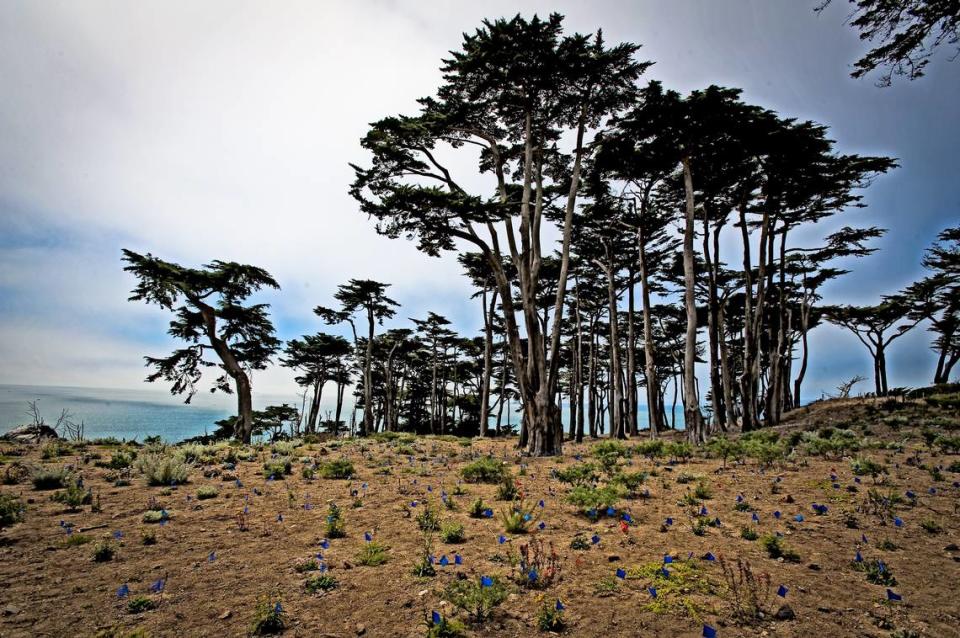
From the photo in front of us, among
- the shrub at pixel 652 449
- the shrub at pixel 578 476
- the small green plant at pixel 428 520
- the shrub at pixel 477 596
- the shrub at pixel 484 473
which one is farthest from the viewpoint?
the shrub at pixel 652 449

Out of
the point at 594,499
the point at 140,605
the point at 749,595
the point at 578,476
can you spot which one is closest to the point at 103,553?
the point at 140,605

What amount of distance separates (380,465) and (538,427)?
196 inches

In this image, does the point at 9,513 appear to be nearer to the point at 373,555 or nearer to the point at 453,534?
the point at 373,555

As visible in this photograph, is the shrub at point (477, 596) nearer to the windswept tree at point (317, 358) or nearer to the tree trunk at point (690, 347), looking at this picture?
the tree trunk at point (690, 347)

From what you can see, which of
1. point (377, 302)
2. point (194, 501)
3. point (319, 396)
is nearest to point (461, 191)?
point (194, 501)

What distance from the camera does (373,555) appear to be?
14.6ft

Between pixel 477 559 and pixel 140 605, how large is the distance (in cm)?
304

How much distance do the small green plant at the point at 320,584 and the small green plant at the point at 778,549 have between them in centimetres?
452

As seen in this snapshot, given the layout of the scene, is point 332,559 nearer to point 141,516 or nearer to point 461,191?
point 141,516

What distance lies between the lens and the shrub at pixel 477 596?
3.37 meters

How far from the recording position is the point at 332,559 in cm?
455

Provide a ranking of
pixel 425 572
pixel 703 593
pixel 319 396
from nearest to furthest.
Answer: pixel 703 593
pixel 425 572
pixel 319 396

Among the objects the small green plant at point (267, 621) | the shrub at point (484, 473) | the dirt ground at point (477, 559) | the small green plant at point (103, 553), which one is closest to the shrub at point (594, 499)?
the dirt ground at point (477, 559)

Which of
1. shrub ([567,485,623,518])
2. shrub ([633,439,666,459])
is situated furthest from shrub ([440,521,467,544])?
shrub ([633,439,666,459])
